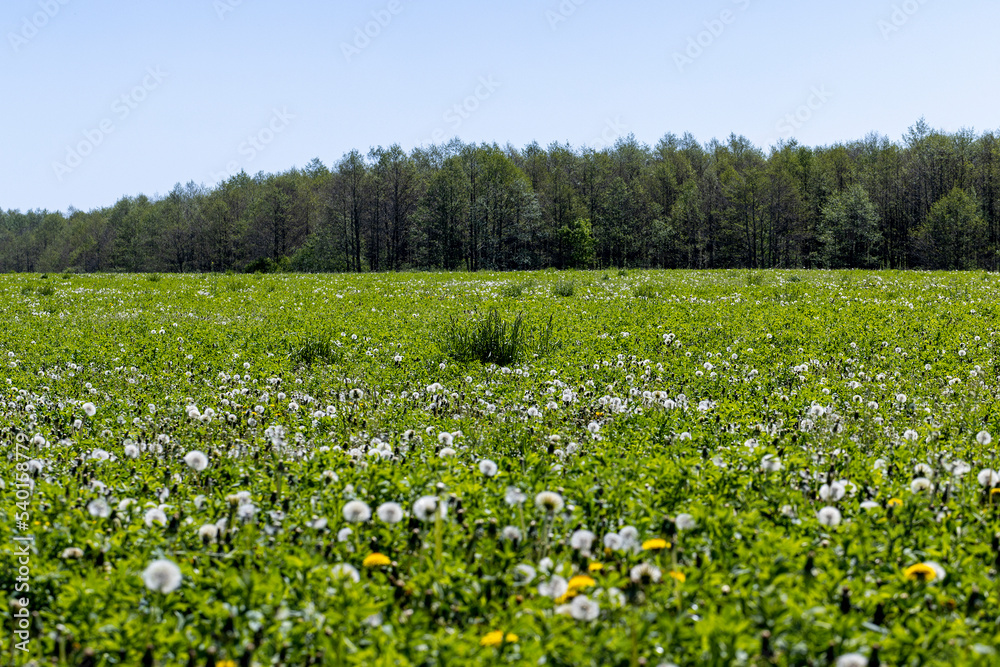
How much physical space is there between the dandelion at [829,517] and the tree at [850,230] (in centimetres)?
7454

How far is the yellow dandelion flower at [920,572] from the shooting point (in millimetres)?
2682

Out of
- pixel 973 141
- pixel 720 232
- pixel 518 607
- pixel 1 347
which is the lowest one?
pixel 518 607

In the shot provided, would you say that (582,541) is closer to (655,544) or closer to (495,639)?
(655,544)

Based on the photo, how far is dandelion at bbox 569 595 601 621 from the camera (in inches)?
94.5

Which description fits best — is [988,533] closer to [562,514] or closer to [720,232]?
[562,514]

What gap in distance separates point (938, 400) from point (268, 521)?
6.12 metres

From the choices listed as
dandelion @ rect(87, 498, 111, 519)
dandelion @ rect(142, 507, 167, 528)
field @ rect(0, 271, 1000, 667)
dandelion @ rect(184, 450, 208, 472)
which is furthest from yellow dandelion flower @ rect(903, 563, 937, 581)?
dandelion @ rect(87, 498, 111, 519)

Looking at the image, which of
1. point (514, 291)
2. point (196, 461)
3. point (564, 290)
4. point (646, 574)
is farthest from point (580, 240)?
point (646, 574)

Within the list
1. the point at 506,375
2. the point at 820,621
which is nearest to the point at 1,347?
the point at 506,375

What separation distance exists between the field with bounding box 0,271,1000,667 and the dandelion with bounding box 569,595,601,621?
11 mm

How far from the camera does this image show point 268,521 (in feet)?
11.7

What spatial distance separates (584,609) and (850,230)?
259ft

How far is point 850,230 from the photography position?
70938 mm

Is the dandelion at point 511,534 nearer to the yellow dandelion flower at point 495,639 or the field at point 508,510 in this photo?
the field at point 508,510
